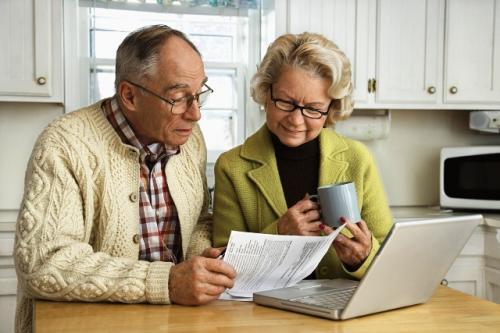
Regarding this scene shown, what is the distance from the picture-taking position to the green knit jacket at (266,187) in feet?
5.64

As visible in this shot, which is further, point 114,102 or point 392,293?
point 114,102

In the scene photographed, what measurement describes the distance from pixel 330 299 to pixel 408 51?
2.22 metres

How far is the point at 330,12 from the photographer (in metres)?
3.22

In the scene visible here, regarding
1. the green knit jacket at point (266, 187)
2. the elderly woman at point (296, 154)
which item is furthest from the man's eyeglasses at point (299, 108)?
the green knit jacket at point (266, 187)

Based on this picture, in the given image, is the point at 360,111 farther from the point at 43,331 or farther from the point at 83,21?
the point at 43,331

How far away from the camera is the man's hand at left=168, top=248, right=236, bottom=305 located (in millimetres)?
1325

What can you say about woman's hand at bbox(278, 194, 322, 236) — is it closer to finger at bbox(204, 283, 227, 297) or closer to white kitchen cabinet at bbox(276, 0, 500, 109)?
finger at bbox(204, 283, 227, 297)

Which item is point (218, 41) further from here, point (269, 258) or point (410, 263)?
point (410, 263)

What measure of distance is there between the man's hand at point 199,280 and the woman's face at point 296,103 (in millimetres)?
486

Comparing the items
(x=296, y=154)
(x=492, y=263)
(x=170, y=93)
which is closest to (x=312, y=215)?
(x=296, y=154)

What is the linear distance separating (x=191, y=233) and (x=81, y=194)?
0.33 meters

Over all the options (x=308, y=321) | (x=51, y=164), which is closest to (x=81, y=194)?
(x=51, y=164)

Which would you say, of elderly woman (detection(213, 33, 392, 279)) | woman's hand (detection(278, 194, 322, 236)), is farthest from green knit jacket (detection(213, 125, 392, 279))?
woman's hand (detection(278, 194, 322, 236))

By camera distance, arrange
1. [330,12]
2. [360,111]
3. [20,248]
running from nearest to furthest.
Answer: [20,248] → [330,12] → [360,111]
